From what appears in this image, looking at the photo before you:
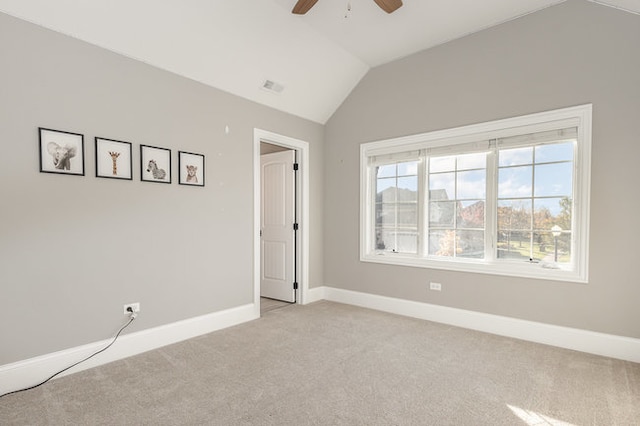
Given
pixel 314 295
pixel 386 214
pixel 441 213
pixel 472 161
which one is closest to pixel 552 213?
pixel 472 161

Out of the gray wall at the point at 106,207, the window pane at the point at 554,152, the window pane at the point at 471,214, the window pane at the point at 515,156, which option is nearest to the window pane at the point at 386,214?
the window pane at the point at 471,214

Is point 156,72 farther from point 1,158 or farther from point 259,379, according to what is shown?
point 259,379

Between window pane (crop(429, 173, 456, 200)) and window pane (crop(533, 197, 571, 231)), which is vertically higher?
window pane (crop(429, 173, 456, 200))

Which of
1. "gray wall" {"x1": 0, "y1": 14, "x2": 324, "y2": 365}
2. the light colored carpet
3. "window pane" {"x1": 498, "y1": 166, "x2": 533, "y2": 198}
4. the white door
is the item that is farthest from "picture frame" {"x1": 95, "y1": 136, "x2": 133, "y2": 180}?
"window pane" {"x1": 498, "y1": 166, "x2": 533, "y2": 198}

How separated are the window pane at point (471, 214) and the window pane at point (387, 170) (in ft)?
3.29

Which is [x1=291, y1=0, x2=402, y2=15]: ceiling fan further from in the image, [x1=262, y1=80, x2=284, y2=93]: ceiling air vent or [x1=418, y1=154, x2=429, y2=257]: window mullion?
[x1=418, y1=154, x2=429, y2=257]: window mullion

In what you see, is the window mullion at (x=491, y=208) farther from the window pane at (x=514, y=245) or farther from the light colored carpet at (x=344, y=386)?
the light colored carpet at (x=344, y=386)

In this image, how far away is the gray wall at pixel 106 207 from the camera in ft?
7.80

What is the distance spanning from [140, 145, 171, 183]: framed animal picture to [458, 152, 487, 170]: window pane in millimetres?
3267

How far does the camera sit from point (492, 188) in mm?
3584

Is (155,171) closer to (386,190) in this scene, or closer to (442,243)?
(386,190)

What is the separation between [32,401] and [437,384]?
2860 millimetres

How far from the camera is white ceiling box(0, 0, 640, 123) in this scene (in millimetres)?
2639

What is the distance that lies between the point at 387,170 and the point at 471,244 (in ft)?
4.81
